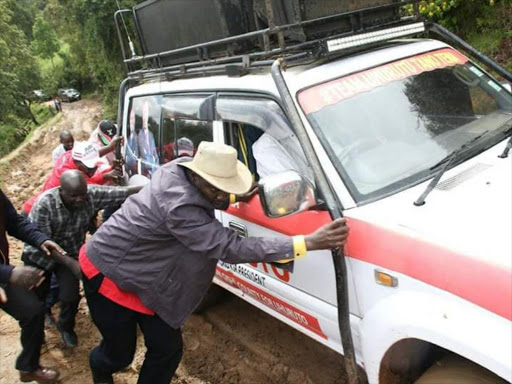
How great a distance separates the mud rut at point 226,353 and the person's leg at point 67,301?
12 cm

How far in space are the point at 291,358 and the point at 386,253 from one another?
5.40 ft

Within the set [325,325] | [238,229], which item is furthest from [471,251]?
[238,229]

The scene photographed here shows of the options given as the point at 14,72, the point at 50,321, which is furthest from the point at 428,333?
the point at 14,72

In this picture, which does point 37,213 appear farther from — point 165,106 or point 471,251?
point 471,251

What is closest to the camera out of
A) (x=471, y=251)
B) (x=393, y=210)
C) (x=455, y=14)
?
(x=471, y=251)

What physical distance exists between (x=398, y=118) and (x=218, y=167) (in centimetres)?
103

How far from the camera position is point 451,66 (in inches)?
109

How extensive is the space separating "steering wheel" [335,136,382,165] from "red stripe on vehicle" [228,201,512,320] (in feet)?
0.98

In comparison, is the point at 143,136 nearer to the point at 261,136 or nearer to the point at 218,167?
the point at 261,136

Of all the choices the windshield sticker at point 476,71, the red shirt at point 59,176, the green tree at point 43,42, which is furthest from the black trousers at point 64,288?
the green tree at point 43,42

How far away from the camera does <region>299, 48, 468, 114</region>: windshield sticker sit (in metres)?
2.35

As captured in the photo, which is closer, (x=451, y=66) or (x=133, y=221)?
(x=133, y=221)

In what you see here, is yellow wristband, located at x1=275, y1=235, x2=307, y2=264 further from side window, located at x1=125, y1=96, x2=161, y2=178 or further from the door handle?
side window, located at x1=125, y1=96, x2=161, y2=178

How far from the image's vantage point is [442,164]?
2193 millimetres
